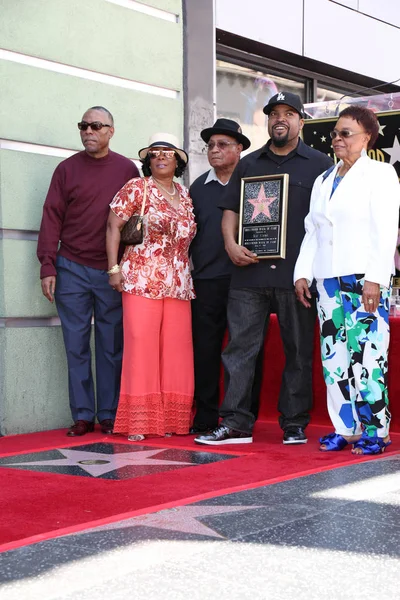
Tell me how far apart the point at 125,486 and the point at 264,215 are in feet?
6.37

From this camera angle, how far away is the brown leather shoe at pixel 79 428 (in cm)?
620

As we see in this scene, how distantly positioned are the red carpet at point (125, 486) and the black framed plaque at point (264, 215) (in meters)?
1.12

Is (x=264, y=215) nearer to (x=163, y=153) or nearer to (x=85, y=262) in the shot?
(x=163, y=153)

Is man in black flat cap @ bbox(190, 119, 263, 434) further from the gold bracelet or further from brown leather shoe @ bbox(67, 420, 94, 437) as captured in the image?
brown leather shoe @ bbox(67, 420, 94, 437)

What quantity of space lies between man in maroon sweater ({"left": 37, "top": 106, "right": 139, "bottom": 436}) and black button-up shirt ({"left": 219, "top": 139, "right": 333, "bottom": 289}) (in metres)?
0.90

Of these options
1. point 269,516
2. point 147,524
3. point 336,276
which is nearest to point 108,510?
point 147,524

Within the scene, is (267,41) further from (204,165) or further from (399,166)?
(399,166)

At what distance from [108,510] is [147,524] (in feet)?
1.17

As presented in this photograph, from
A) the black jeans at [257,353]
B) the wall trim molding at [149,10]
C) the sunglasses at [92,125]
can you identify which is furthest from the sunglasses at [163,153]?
the wall trim molding at [149,10]

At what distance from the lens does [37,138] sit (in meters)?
6.50

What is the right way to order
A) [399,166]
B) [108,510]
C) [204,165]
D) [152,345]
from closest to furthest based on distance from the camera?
1. [108,510]
2. [152,345]
3. [399,166]
4. [204,165]

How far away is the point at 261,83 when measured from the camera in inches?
378

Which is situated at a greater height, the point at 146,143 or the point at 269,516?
the point at 146,143

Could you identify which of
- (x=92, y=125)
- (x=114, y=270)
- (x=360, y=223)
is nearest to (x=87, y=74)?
(x=92, y=125)
